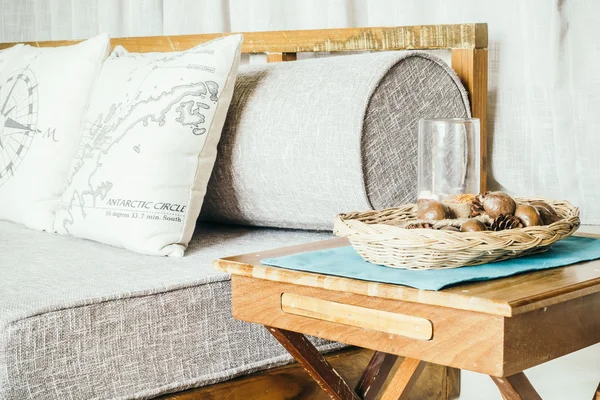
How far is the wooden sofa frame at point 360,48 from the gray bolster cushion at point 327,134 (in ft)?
0.19

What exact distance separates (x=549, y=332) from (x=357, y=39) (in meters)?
0.92

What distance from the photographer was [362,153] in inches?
52.7

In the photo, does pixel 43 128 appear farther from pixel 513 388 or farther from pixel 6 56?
pixel 513 388

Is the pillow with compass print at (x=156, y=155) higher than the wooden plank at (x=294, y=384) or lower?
higher

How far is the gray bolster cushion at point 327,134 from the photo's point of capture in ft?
4.45

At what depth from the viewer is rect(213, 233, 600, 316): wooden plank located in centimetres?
79

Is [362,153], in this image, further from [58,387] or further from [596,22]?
[58,387]

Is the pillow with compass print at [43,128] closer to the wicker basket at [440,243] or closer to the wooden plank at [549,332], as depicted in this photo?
the wicker basket at [440,243]

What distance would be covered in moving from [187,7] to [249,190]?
0.83 metres

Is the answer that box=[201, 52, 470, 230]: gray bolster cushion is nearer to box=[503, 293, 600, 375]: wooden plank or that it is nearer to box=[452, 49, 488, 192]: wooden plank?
box=[452, 49, 488, 192]: wooden plank

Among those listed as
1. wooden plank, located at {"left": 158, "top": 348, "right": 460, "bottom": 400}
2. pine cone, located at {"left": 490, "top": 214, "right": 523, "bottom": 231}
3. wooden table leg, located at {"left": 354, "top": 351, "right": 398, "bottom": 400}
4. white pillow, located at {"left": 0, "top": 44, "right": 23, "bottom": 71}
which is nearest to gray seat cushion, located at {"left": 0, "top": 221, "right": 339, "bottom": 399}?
wooden plank, located at {"left": 158, "top": 348, "right": 460, "bottom": 400}

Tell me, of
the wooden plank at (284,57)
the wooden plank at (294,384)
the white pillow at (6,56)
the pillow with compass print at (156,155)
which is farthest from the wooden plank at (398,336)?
the white pillow at (6,56)

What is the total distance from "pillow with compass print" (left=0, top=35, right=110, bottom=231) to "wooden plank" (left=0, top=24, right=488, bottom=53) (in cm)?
31

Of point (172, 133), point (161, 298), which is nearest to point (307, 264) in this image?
point (161, 298)
